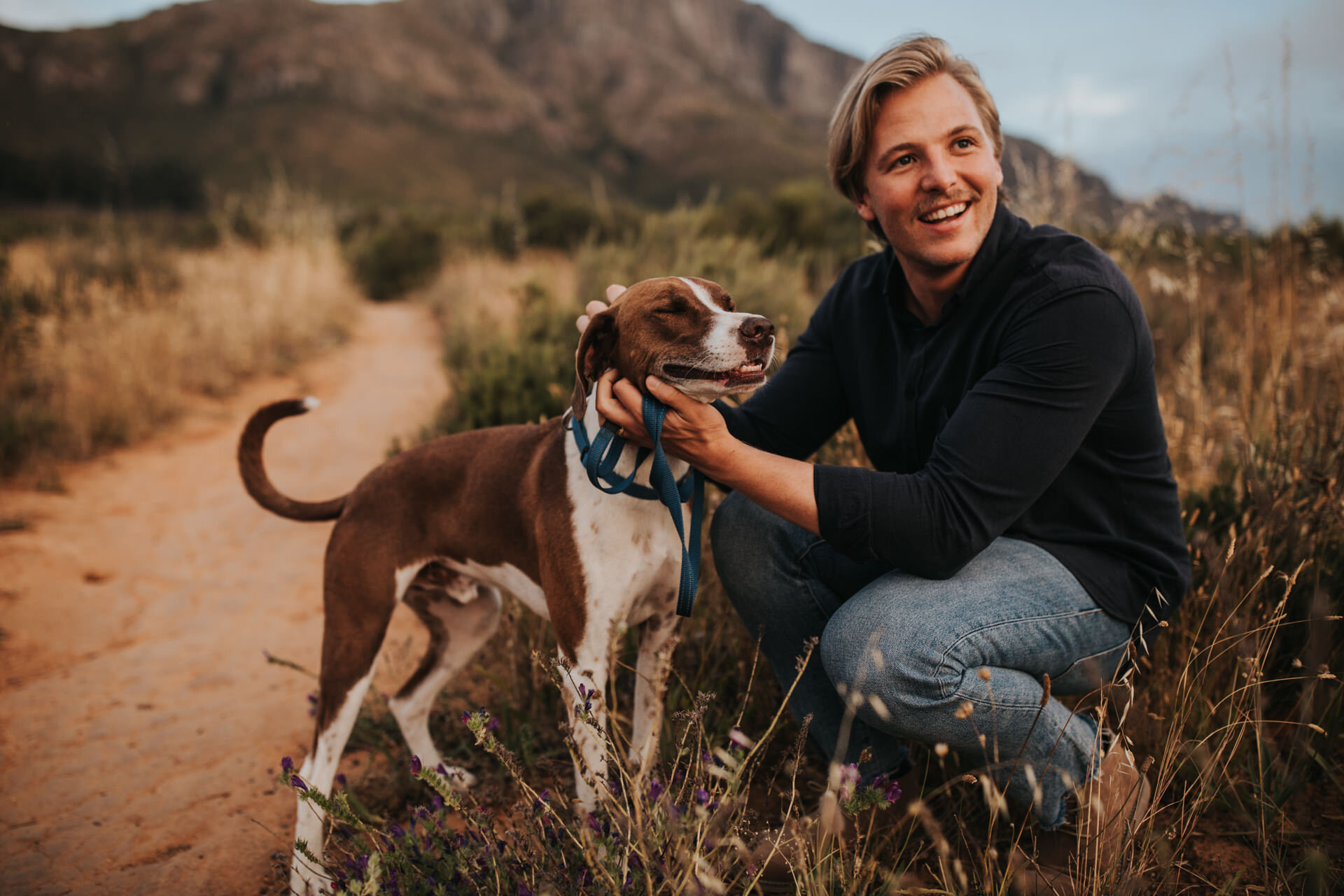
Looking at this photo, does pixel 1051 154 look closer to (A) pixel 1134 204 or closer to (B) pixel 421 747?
(A) pixel 1134 204

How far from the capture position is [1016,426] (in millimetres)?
1882

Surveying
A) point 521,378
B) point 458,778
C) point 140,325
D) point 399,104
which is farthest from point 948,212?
point 399,104

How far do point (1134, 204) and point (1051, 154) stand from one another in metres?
0.58

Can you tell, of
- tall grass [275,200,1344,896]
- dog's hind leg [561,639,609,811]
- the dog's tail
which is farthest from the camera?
the dog's tail

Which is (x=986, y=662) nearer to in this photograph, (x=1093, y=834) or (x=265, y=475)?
(x=1093, y=834)

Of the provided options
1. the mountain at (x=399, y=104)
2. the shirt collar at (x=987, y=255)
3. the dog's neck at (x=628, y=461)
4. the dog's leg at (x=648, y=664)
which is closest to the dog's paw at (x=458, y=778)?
the dog's leg at (x=648, y=664)

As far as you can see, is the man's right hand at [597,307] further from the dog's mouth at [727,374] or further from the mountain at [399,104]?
the mountain at [399,104]

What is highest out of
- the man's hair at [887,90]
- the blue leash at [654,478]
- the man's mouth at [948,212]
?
the man's hair at [887,90]

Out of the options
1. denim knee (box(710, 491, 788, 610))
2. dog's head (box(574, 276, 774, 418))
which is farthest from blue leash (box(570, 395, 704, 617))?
denim knee (box(710, 491, 788, 610))

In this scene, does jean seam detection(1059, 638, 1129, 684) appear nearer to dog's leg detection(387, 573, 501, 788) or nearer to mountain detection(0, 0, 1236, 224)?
dog's leg detection(387, 573, 501, 788)

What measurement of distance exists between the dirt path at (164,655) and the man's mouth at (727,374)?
73.2 inches

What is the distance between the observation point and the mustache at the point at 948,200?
7.11 ft

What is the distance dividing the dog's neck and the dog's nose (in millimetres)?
409

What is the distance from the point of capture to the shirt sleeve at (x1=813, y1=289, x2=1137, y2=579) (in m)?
1.88
